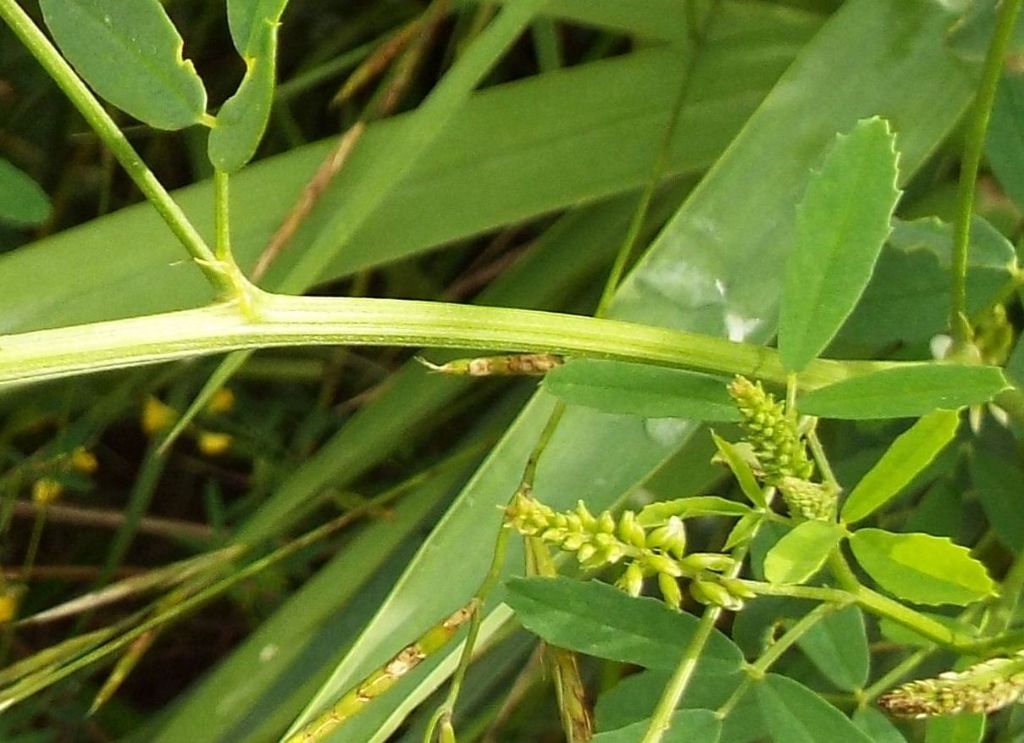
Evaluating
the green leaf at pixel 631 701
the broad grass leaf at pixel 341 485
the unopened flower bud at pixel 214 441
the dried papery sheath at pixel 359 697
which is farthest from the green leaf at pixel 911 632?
the unopened flower bud at pixel 214 441

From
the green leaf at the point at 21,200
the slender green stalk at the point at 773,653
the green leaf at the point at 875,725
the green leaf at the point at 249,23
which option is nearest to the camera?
the green leaf at the point at 249,23

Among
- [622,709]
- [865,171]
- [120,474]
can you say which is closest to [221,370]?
[622,709]

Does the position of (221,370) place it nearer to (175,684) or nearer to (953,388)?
(953,388)

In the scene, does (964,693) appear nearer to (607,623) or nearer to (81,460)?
(607,623)

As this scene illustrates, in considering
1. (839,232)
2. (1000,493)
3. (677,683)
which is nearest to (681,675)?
(677,683)

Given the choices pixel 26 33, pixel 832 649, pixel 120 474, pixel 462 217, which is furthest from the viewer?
pixel 120 474

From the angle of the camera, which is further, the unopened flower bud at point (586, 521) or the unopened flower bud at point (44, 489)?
the unopened flower bud at point (44, 489)

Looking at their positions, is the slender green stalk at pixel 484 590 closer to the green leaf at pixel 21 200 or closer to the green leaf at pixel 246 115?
the green leaf at pixel 246 115
